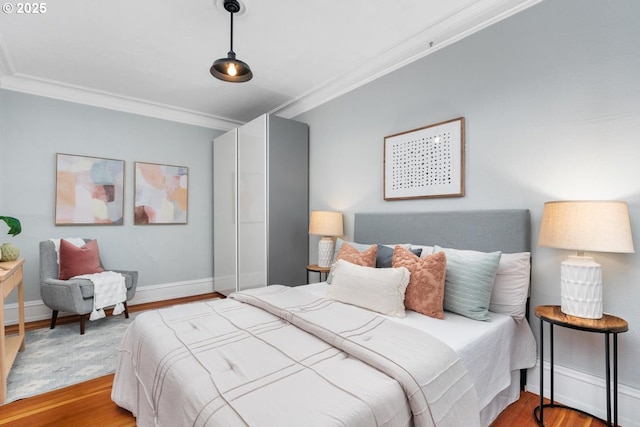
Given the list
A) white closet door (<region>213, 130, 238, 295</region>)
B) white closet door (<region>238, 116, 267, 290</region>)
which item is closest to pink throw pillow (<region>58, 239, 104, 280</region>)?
white closet door (<region>213, 130, 238, 295</region>)

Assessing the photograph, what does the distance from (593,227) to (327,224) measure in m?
2.14

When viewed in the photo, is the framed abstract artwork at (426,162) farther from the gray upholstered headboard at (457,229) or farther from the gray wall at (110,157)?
the gray wall at (110,157)

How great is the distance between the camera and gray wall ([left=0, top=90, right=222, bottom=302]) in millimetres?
3277

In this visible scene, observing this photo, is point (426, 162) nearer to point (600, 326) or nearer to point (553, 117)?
point (553, 117)

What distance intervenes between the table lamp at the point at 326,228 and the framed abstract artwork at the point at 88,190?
2567mm

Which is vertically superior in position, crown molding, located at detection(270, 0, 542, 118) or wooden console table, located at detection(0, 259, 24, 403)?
crown molding, located at detection(270, 0, 542, 118)

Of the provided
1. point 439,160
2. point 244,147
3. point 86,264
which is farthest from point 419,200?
point 86,264

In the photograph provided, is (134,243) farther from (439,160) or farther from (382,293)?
(439,160)

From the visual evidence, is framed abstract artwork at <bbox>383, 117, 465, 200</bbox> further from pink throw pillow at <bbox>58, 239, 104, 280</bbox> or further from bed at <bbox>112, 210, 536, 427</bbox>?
pink throw pillow at <bbox>58, 239, 104, 280</bbox>

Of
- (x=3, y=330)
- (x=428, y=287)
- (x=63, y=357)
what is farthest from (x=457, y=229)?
(x=63, y=357)

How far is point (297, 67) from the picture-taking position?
3082 mm

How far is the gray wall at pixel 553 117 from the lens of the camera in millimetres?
1683

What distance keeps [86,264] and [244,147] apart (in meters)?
2.19

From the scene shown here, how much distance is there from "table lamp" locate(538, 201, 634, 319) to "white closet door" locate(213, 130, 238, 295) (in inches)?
136
